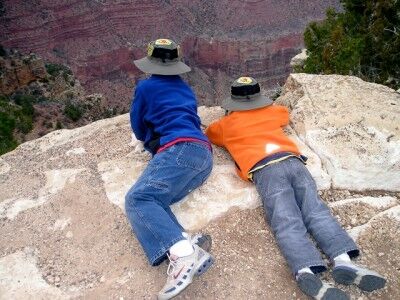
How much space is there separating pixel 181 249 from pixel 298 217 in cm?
91

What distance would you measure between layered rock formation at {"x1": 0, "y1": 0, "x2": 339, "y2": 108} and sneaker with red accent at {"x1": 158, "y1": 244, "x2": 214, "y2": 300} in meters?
32.1

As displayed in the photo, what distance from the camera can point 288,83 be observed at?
5871mm

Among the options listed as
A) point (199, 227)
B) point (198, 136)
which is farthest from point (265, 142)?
point (199, 227)

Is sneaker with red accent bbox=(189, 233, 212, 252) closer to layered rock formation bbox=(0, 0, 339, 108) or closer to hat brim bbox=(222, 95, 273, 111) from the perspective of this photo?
hat brim bbox=(222, 95, 273, 111)

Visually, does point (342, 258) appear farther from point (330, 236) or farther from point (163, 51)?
point (163, 51)

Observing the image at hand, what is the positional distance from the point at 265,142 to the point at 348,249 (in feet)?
3.69

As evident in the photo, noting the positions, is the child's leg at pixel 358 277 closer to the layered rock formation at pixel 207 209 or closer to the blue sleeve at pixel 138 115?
the layered rock formation at pixel 207 209

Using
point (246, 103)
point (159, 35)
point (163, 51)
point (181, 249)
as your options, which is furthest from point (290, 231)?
point (159, 35)

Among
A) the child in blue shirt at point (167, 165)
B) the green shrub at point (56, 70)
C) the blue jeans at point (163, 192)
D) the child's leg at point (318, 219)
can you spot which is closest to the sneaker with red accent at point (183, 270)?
the child in blue shirt at point (167, 165)

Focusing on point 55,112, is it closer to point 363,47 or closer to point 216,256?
point 363,47

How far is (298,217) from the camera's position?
11.8ft

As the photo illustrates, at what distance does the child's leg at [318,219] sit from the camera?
3457 millimetres

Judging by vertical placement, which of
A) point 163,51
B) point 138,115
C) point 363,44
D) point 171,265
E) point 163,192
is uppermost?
point 163,51

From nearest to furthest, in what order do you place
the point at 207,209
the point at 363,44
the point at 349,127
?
the point at 207,209 → the point at 349,127 → the point at 363,44
